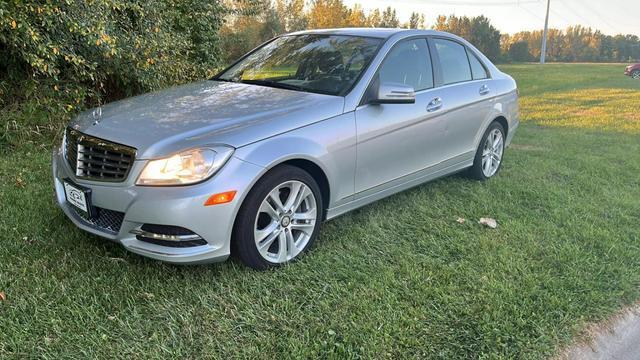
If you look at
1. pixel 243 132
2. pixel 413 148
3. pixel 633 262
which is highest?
pixel 243 132

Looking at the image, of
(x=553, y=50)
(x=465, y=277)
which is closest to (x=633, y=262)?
(x=465, y=277)

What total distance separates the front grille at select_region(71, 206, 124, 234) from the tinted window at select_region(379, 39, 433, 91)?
2.08m

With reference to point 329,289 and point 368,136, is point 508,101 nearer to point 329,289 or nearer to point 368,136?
point 368,136

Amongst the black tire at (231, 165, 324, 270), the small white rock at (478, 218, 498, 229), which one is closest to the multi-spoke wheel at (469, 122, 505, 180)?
the small white rock at (478, 218, 498, 229)

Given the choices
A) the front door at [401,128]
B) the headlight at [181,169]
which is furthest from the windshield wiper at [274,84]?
the headlight at [181,169]

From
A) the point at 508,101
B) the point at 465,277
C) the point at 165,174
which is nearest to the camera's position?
the point at 165,174

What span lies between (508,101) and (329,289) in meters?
3.42

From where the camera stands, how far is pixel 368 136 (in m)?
3.55

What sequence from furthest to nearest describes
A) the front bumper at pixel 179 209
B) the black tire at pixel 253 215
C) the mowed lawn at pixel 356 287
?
the black tire at pixel 253 215
the front bumper at pixel 179 209
the mowed lawn at pixel 356 287

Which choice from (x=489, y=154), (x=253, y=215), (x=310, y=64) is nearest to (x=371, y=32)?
(x=310, y=64)

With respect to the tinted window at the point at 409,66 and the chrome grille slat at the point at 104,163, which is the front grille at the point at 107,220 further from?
the tinted window at the point at 409,66

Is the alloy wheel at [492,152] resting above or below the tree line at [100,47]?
below

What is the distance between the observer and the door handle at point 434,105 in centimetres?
413

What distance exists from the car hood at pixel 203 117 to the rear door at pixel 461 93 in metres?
1.40
